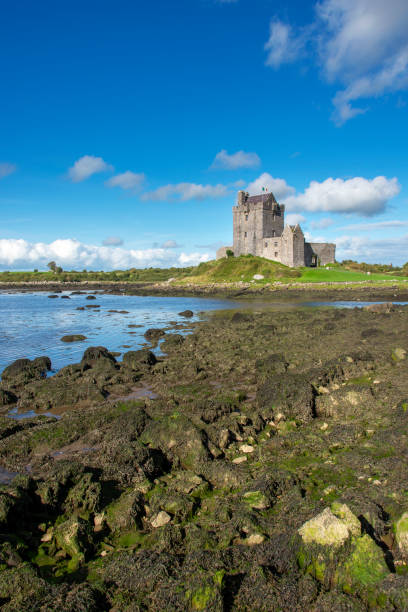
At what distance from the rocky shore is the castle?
240 feet

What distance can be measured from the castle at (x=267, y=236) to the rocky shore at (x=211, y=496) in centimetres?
7308

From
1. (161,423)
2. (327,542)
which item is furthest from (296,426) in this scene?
(327,542)

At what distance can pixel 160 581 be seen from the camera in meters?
4.39

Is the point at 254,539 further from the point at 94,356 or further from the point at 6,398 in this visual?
the point at 94,356

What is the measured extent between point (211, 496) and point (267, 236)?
86.8 metres

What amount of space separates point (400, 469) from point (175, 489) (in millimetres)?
4009

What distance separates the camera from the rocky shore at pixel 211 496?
422 centimetres

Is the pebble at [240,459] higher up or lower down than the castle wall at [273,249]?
lower down

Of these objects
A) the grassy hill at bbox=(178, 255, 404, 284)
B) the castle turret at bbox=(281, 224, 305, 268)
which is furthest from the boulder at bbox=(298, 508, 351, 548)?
the castle turret at bbox=(281, 224, 305, 268)

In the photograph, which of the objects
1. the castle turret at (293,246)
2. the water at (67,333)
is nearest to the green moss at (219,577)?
the water at (67,333)

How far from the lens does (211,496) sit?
21.0 ft

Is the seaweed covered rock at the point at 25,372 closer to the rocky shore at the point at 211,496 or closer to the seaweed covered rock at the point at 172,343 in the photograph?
the rocky shore at the point at 211,496

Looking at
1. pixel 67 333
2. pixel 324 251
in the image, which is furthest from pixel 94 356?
pixel 324 251

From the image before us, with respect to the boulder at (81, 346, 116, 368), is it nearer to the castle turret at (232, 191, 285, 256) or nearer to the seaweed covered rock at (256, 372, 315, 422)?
the seaweed covered rock at (256, 372, 315, 422)
